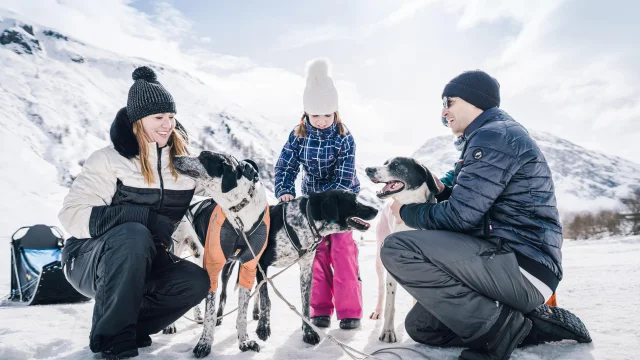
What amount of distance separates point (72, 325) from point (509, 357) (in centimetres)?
309

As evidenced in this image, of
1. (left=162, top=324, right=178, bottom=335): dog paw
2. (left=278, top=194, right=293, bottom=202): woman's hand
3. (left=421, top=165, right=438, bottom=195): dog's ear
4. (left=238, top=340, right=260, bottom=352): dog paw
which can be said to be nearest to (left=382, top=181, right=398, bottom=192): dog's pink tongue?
(left=421, top=165, right=438, bottom=195): dog's ear

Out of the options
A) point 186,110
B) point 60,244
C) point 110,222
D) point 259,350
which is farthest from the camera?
point 186,110

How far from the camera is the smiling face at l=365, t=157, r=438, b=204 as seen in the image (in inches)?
115

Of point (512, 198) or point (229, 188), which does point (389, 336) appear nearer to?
point (512, 198)

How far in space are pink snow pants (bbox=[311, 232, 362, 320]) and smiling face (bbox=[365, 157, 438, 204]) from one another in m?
0.74

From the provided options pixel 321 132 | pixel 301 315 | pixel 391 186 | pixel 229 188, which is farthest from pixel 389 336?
pixel 321 132

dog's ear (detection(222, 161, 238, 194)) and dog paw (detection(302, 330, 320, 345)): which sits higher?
dog's ear (detection(222, 161, 238, 194))

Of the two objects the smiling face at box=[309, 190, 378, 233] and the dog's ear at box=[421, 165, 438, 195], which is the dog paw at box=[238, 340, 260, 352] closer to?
the smiling face at box=[309, 190, 378, 233]

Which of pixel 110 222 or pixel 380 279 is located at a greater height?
pixel 110 222

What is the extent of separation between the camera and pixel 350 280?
3.41 metres

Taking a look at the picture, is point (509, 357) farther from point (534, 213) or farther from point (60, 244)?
point (60, 244)

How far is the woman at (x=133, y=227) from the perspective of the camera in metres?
2.12

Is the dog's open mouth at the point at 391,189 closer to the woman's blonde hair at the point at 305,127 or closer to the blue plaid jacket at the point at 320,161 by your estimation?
the blue plaid jacket at the point at 320,161

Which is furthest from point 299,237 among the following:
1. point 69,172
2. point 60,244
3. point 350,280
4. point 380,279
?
point 69,172
